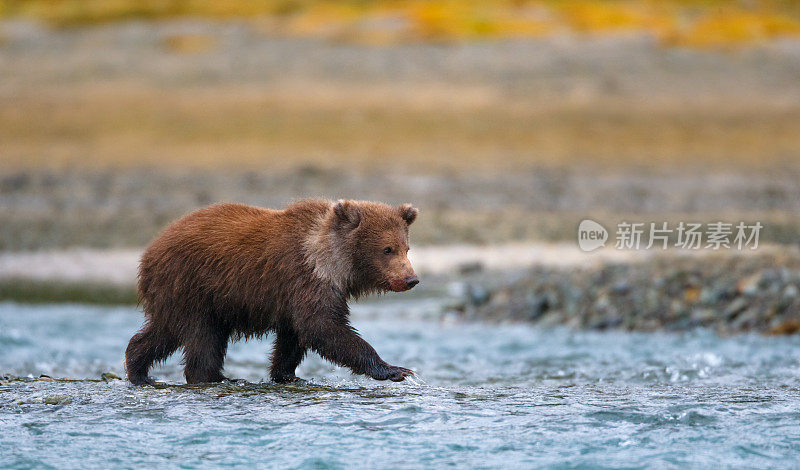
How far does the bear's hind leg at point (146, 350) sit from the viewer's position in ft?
23.1

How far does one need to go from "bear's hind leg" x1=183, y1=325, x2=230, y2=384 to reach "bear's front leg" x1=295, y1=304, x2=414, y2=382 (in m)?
0.66

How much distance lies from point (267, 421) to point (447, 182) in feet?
62.1

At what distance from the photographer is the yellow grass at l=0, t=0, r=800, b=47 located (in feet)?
124

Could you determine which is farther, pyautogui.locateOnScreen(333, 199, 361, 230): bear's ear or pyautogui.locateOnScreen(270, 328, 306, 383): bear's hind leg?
pyautogui.locateOnScreen(270, 328, 306, 383): bear's hind leg

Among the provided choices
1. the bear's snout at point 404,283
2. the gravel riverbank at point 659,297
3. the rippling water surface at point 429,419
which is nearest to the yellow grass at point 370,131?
the gravel riverbank at point 659,297

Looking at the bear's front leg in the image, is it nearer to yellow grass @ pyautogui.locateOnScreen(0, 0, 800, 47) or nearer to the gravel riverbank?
the gravel riverbank

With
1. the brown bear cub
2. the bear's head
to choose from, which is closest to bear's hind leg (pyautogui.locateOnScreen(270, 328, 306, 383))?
the brown bear cub

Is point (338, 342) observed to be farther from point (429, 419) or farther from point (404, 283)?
point (429, 419)

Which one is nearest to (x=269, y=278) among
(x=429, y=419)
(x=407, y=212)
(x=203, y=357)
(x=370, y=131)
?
(x=203, y=357)

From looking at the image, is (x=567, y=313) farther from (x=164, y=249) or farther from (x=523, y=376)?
(x=164, y=249)

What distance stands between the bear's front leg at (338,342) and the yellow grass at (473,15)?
3123 cm

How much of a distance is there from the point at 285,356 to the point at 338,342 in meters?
0.76

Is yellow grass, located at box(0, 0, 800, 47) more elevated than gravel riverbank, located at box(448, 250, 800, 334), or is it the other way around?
yellow grass, located at box(0, 0, 800, 47)

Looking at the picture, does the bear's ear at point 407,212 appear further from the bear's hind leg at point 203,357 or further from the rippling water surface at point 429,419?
the bear's hind leg at point 203,357
